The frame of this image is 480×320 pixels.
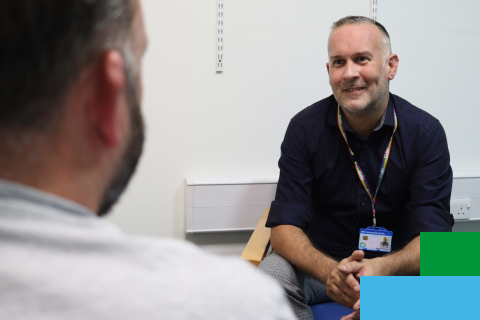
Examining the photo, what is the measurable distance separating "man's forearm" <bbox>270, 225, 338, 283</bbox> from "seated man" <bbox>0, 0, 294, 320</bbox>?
3.34ft

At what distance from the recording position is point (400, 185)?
1556mm

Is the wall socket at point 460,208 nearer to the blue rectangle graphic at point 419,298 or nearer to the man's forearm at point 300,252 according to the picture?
the man's forearm at point 300,252

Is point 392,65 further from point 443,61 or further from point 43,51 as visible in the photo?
point 43,51

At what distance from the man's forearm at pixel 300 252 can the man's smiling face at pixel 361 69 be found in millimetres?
518

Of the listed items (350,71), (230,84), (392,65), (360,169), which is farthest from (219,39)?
(360,169)

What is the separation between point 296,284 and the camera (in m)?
1.37

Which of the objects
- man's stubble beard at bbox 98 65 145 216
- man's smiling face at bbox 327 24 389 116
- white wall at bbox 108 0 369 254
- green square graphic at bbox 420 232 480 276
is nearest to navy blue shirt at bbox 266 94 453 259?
man's smiling face at bbox 327 24 389 116

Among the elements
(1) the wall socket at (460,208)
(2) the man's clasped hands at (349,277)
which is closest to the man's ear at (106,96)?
(2) the man's clasped hands at (349,277)

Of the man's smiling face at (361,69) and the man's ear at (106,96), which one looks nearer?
the man's ear at (106,96)

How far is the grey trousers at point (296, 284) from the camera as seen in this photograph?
1.30 m

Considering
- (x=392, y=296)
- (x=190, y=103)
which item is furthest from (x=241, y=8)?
(x=392, y=296)

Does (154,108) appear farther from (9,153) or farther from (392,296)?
(9,153)

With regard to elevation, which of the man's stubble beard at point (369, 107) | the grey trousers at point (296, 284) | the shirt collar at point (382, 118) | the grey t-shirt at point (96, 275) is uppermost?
the grey t-shirt at point (96, 275)

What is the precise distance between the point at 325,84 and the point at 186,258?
182 centimetres
